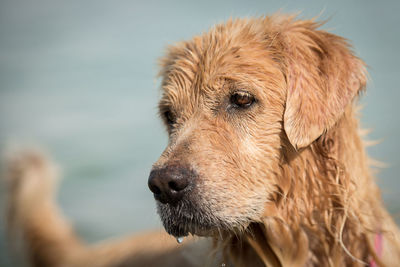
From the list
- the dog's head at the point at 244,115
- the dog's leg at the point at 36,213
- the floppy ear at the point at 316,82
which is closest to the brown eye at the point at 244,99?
the dog's head at the point at 244,115

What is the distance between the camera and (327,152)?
301 cm

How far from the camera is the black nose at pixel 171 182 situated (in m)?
2.64

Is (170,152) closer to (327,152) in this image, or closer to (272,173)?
(272,173)

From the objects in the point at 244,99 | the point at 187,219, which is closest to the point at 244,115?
the point at 244,99

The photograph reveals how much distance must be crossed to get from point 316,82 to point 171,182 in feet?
4.35

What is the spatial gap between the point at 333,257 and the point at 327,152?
2.49 feet

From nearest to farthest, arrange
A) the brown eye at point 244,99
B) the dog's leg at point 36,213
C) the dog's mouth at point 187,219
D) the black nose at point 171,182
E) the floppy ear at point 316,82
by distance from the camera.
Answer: the black nose at point 171,182
the dog's mouth at point 187,219
the floppy ear at point 316,82
the brown eye at point 244,99
the dog's leg at point 36,213

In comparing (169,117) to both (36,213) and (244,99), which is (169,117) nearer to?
(244,99)

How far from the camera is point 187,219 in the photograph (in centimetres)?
278

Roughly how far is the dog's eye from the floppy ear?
1012 mm

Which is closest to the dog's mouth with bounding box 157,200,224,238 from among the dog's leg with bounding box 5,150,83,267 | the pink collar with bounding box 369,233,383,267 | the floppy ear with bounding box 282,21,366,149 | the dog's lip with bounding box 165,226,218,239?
the dog's lip with bounding box 165,226,218,239

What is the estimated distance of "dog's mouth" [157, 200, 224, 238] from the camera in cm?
275

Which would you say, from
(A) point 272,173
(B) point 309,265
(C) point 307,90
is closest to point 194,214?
(A) point 272,173

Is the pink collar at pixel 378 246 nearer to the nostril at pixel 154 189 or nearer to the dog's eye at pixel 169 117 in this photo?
the nostril at pixel 154 189
